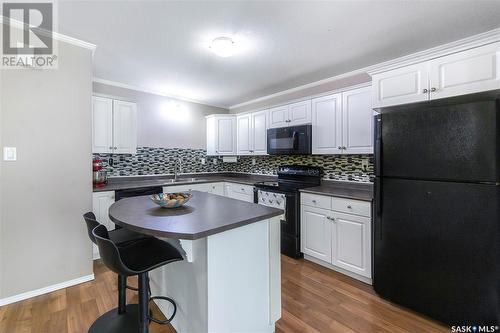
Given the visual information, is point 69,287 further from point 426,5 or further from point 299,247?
point 426,5

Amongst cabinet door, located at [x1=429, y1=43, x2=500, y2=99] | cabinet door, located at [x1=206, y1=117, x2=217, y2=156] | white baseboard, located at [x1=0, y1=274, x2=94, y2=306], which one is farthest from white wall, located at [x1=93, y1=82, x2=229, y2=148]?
cabinet door, located at [x1=429, y1=43, x2=500, y2=99]

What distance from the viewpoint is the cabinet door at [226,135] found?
4445 mm

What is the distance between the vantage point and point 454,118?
1660 millimetres

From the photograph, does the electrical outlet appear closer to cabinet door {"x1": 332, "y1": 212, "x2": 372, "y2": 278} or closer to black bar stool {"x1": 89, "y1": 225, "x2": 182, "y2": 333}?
black bar stool {"x1": 89, "y1": 225, "x2": 182, "y2": 333}

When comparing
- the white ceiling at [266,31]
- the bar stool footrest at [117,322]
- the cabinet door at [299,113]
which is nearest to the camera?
the bar stool footrest at [117,322]

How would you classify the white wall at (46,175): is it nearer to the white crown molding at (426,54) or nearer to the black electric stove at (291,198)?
the black electric stove at (291,198)

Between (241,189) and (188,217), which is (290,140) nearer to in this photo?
(241,189)

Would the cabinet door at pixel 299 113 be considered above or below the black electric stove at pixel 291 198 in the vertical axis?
above

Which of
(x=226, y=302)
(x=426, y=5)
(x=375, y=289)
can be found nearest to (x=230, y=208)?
(x=226, y=302)

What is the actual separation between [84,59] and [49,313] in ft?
7.73

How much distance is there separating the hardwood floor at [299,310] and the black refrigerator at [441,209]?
17 cm

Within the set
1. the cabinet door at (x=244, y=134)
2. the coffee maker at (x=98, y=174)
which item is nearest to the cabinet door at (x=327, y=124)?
the cabinet door at (x=244, y=134)

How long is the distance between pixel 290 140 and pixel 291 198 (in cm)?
88

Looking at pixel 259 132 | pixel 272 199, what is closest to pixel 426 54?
pixel 272 199
